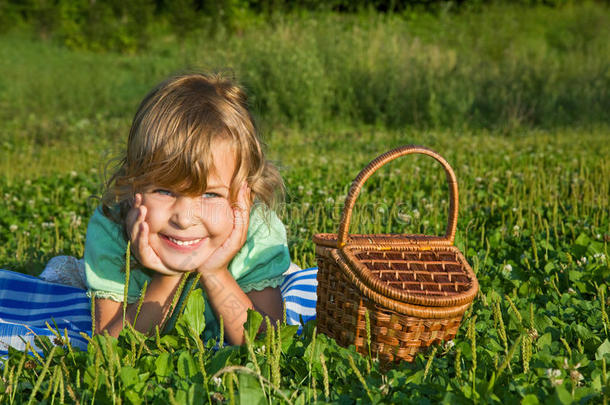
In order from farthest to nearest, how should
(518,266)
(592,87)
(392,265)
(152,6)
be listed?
(152,6) → (592,87) → (518,266) → (392,265)

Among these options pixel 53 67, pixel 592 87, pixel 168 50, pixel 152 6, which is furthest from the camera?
pixel 152 6

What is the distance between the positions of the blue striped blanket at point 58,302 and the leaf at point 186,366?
107 cm

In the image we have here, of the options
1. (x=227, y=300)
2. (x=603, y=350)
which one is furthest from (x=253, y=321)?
(x=603, y=350)

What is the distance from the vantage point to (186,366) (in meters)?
2.02

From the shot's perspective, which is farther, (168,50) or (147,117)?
(168,50)

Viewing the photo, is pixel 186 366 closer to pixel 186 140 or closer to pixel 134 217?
pixel 134 217

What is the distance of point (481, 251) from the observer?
3494 mm

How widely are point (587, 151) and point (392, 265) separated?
5.60 metres

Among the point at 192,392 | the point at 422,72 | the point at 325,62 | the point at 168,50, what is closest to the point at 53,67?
the point at 168,50

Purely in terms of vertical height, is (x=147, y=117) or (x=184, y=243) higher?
(x=147, y=117)

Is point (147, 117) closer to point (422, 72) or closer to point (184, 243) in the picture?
point (184, 243)

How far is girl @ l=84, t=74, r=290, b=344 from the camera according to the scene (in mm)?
2482

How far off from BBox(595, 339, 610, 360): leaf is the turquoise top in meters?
1.44

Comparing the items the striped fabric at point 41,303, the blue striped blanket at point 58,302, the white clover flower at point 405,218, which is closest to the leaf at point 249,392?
the blue striped blanket at point 58,302
